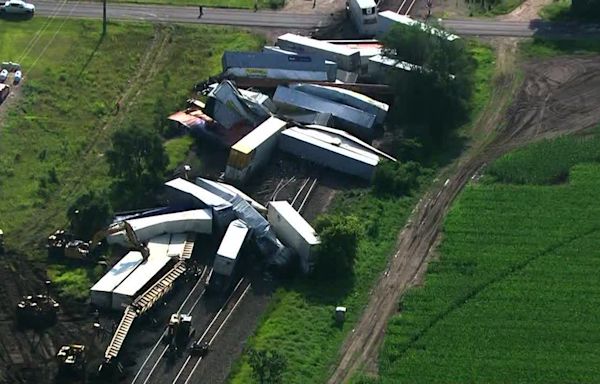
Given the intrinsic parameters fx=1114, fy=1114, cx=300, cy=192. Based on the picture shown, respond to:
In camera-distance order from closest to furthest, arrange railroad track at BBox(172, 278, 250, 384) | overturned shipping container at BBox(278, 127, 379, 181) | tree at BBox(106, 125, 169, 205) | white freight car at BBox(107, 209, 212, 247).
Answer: railroad track at BBox(172, 278, 250, 384) < white freight car at BBox(107, 209, 212, 247) < tree at BBox(106, 125, 169, 205) < overturned shipping container at BBox(278, 127, 379, 181)

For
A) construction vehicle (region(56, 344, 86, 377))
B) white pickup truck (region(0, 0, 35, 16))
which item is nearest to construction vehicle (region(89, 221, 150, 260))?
construction vehicle (region(56, 344, 86, 377))

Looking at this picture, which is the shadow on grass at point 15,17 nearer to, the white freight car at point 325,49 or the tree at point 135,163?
the white freight car at point 325,49

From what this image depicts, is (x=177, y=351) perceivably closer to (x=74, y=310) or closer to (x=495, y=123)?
(x=74, y=310)

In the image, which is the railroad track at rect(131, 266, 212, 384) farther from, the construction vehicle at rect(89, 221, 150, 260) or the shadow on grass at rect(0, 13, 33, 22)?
the shadow on grass at rect(0, 13, 33, 22)

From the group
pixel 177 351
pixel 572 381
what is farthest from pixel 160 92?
pixel 572 381

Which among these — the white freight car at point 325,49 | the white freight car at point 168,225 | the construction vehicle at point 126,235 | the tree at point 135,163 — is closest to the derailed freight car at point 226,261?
the white freight car at point 168,225

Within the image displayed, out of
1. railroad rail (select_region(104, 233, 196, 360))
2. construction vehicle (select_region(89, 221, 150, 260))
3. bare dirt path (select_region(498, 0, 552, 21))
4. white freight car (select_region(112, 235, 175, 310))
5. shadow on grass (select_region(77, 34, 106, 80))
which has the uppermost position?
bare dirt path (select_region(498, 0, 552, 21))
